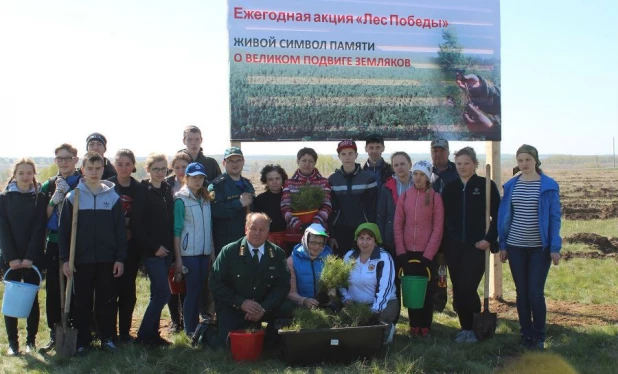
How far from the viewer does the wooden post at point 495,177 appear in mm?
8520

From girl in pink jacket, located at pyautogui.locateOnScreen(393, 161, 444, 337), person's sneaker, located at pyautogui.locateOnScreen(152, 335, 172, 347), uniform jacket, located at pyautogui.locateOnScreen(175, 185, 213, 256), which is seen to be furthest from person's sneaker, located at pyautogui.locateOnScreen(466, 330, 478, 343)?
person's sneaker, located at pyautogui.locateOnScreen(152, 335, 172, 347)

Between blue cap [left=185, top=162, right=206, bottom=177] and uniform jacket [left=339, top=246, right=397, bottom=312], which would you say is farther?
blue cap [left=185, top=162, right=206, bottom=177]

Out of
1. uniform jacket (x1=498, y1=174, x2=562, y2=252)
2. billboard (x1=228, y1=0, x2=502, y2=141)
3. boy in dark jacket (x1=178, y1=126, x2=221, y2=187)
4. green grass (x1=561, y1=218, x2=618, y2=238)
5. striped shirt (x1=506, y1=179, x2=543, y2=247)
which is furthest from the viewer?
green grass (x1=561, y1=218, x2=618, y2=238)

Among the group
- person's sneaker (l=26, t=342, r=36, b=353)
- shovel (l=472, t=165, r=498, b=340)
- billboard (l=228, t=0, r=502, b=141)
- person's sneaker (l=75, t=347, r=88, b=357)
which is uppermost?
billboard (l=228, t=0, r=502, b=141)

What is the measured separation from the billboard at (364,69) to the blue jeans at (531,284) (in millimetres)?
2536

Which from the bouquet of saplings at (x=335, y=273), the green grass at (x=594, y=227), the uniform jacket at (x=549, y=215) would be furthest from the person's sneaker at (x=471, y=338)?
the green grass at (x=594, y=227)

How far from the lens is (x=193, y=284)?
6477mm

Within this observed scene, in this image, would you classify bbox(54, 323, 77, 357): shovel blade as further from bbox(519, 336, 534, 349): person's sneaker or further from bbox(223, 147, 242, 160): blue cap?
bbox(519, 336, 534, 349): person's sneaker

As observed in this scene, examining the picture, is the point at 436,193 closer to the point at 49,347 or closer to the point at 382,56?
the point at 382,56

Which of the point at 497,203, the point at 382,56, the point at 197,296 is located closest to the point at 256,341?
the point at 197,296

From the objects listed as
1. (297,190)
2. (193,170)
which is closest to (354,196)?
(297,190)

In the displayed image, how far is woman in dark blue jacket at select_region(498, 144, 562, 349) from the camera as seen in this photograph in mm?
6043

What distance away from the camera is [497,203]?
6711 millimetres

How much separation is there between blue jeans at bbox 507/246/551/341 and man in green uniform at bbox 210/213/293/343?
2.28 m
